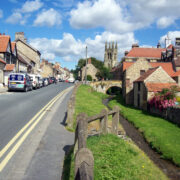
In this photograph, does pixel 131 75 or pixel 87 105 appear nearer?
pixel 87 105

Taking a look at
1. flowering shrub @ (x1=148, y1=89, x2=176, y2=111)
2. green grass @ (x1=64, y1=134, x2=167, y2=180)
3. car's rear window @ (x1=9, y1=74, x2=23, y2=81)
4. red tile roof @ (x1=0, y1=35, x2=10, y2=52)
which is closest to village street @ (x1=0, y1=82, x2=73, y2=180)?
green grass @ (x1=64, y1=134, x2=167, y2=180)

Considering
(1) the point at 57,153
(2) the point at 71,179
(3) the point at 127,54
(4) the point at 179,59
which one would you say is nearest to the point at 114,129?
(1) the point at 57,153

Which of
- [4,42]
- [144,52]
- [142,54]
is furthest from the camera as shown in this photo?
[144,52]

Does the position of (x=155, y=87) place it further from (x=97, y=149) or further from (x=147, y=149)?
(x=97, y=149)

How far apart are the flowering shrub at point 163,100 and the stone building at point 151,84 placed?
1.11 meters

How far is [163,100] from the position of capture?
83.8ft

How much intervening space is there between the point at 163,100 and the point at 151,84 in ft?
15.2

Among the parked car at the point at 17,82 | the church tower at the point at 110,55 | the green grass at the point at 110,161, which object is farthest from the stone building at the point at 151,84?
the church tower at the point at 110,55

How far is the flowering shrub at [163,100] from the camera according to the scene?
24503mm

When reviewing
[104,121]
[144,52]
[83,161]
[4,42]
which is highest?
[144,52]

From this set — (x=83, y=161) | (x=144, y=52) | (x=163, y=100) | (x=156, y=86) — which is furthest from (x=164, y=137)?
(x=144, y=52)

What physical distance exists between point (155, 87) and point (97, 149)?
23499 mm

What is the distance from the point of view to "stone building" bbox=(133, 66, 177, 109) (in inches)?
1122

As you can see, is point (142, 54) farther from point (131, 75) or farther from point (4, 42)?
point (4, 42)
